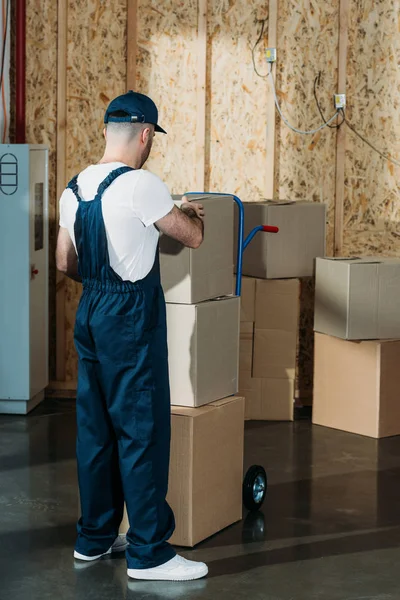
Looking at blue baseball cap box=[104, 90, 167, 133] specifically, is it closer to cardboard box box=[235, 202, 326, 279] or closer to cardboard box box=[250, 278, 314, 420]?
cardboard box box=[235, 202, 326, 279]

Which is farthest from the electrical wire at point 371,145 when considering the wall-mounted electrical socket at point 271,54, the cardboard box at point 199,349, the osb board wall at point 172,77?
the cardboard box at point 199,349

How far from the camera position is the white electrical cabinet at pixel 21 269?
550cm

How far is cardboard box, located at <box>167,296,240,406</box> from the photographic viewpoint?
11.8 ft

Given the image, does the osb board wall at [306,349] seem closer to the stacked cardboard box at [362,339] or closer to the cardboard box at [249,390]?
the cardboard box at [249,390]

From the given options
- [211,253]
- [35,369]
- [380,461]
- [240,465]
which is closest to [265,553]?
[240,465]

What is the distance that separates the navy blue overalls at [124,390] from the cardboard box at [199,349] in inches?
12.7

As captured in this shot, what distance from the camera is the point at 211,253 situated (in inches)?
146

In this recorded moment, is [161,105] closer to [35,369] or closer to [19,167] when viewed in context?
[19,167]

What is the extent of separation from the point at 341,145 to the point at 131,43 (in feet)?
4.67

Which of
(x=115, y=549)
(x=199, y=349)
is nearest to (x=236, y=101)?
(x=199, y=349)

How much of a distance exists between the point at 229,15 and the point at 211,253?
2744mm

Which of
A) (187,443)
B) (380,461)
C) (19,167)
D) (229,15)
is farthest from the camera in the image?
(229,15)

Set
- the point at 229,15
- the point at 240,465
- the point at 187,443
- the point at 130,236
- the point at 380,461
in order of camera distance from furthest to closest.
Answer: the point at 229,15, the point at 380,461, the point at 240,465, the point at 187,443, the point at 130,236

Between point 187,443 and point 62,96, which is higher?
point 62,96
